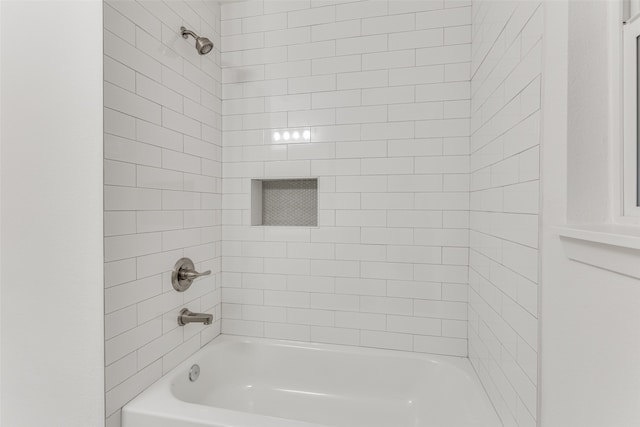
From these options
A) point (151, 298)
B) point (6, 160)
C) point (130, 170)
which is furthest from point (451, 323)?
point (6, 160)

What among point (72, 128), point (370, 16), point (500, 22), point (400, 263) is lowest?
point (400, 263)

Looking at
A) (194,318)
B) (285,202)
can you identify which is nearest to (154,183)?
(194,318)

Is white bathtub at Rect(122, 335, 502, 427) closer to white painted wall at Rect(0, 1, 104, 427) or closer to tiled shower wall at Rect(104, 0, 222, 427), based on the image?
tiled shower wall at Rect(104, 0, 222, 427)

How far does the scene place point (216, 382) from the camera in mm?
1901

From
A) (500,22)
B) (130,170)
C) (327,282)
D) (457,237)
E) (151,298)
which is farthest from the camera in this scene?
(327,282)

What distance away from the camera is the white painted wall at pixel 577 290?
0.60 meters

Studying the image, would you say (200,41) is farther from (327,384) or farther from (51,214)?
(327,384)

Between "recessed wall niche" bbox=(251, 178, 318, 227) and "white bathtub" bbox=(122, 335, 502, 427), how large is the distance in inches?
29.5

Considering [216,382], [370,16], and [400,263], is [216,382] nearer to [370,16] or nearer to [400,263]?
[400,263]

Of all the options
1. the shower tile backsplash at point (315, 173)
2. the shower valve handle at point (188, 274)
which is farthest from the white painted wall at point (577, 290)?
the shower valve handle at point (188, 274)

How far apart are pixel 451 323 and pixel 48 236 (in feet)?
6.42

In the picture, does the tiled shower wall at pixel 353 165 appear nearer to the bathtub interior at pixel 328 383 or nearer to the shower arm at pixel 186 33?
the bathtub interior at pixel 328 383

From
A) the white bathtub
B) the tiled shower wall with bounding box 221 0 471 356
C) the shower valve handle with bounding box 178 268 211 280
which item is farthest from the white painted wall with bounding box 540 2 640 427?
the shower valve handle with bounding box 178 268 211 280

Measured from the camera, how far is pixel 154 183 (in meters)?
1.51
